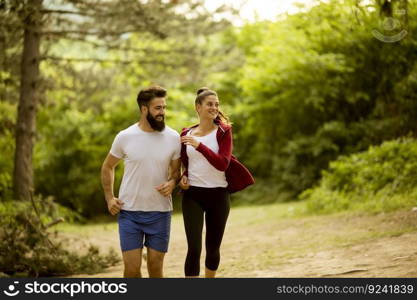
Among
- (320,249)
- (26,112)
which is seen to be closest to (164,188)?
(320,249)

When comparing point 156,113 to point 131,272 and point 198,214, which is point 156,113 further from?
point 131,272

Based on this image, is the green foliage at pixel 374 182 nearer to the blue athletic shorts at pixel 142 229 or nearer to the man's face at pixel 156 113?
the blue athletic shorts at pixel 142 229

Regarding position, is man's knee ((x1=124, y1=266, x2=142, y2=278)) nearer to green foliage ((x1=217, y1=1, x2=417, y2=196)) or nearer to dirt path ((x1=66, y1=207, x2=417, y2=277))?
dirt path ((x1=66, y1=207, x2=417, y2=277))

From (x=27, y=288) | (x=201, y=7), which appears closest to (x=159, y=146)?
(x=27, y=288)

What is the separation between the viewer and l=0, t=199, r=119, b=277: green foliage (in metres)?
9.16

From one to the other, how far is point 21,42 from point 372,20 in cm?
932

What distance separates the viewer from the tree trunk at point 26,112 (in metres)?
14.3

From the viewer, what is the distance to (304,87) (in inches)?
824

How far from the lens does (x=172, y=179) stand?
18.4ft

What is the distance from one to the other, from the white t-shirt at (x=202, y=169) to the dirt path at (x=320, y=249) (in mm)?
1931

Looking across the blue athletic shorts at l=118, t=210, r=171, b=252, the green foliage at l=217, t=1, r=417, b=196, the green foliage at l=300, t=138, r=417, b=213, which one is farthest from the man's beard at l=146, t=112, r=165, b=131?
the green foliage at l=217, t=1, r=417, b=196

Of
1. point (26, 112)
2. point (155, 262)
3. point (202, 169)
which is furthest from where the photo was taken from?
point (26, 112)

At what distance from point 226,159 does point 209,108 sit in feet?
1.84

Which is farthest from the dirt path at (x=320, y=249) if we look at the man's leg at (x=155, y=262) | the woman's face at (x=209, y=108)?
the woman's face at (x=209, y=108)
